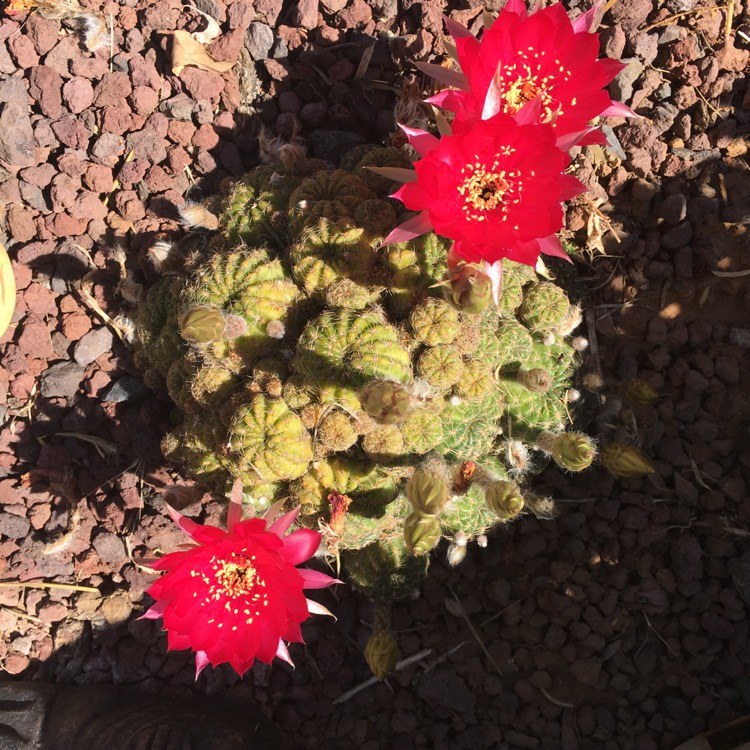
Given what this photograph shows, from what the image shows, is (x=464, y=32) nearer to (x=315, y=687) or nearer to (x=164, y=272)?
(x=164, y=272)

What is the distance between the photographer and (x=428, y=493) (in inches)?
94.0

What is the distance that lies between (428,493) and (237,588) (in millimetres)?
736

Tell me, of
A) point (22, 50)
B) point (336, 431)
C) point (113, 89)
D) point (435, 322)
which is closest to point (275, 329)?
point (336, 431)

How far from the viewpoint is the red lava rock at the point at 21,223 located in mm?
3627

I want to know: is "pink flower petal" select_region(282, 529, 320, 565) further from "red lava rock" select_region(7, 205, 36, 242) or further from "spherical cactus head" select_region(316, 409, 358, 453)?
"red lava rock" select_region(7, 205, 36, 242)

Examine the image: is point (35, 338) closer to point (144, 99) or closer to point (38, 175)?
point (38, 175)

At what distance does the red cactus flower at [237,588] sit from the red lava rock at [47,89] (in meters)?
2.34

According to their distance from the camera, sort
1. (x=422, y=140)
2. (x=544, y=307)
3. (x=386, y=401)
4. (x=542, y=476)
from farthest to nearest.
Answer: (x=542, y=476), (x=544, y=307), (x=422, y=140), (x=386, y=401)

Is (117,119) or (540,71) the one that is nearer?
(540,71)

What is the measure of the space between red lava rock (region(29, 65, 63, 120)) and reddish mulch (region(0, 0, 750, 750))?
12mm

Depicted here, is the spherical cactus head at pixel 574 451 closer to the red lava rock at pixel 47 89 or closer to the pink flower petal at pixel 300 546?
the pink flower petal at pixel 300 546

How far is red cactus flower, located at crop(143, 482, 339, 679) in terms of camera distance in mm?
2314

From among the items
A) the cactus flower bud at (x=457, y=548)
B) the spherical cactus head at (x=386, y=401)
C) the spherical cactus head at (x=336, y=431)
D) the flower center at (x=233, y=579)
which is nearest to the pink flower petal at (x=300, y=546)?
the flower center at (x=233, y=579)

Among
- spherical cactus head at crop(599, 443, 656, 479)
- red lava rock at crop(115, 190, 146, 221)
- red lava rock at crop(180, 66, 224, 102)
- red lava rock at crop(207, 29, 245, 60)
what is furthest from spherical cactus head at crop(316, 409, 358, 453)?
red lava rock at crop(207, 29, 245, 60)
